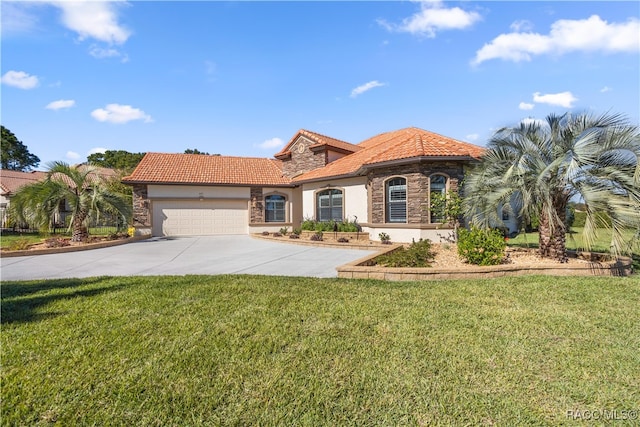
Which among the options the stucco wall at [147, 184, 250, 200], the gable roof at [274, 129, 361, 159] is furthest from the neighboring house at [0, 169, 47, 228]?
the gable roof at [274, 129, 361, 159]

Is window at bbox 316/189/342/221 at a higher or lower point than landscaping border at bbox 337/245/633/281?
higher

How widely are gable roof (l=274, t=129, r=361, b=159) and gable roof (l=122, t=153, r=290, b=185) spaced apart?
1.71 meters

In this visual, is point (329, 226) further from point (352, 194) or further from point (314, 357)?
point (314, 357)

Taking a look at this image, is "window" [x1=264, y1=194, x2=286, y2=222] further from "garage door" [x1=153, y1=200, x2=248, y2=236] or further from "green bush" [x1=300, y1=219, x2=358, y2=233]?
"green bush" [x1=300, y1=219, x2=358, y2=233]

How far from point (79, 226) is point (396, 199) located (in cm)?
1493

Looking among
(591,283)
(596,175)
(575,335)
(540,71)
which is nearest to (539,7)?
(540,71)

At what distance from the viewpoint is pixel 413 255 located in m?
8.34

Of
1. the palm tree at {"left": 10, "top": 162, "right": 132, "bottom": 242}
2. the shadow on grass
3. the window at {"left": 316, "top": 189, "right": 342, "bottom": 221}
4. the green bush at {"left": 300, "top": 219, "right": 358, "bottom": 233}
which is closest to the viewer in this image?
the shadow on grass

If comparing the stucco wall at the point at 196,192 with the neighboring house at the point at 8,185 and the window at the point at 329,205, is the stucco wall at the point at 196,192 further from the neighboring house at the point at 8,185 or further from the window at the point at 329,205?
the neighboring house at the point at 8,185

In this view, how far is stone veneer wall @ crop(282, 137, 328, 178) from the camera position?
20125 millimetres

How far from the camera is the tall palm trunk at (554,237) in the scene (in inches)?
328

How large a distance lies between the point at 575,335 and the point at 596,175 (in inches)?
229

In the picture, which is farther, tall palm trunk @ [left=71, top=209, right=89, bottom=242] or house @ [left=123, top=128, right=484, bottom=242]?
tall palm trunk @ [left=71, top=209, right=89, bottom=242]

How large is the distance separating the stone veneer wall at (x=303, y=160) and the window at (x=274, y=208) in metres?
2.06
